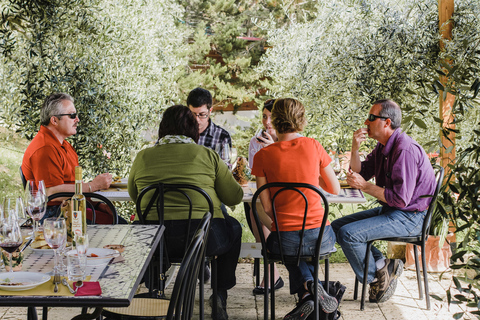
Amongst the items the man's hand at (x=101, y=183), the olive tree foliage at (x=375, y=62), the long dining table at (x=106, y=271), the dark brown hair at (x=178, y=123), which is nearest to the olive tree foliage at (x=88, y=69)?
the man's hand at (x=101, y=183)

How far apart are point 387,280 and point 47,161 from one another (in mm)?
2347

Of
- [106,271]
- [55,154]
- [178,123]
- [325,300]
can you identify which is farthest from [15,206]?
[325,300]

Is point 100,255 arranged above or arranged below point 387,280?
above

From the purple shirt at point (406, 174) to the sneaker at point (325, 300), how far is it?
2.42 feet

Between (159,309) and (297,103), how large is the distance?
1.41m

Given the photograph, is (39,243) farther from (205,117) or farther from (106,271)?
(205,117)

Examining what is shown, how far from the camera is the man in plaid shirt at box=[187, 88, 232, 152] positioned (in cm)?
384

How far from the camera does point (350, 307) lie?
11.0ft

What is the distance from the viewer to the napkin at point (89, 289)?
1529mm

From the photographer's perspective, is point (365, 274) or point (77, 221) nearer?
point (77, 221)

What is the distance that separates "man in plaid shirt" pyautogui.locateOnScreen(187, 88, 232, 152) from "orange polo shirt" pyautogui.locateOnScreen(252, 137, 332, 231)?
1139mm

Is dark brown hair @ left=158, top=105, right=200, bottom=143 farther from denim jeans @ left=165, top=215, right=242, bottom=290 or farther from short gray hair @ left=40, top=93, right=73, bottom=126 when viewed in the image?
short gray hair @ left=40, top=93, right=73, bottom=126

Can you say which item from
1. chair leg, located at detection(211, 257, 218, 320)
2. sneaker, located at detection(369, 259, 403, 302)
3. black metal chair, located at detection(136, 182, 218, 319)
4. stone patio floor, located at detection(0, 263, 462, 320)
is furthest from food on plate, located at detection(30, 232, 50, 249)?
sneaker, located at detection(369, 259, 403, 302)

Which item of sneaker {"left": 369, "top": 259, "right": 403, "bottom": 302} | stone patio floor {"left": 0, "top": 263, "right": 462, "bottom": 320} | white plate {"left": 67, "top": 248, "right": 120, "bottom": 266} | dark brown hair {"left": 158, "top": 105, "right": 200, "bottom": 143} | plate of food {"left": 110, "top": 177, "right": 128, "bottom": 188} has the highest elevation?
dark brown hair {"left": 158, "top": 105, "right": 200, "bottom": 143}
